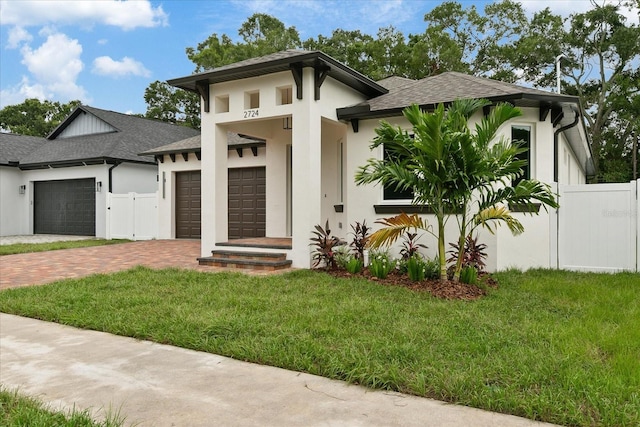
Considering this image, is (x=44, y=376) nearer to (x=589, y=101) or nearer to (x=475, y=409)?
(x=475, y=409)

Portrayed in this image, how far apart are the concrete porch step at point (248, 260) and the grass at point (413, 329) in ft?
4.56

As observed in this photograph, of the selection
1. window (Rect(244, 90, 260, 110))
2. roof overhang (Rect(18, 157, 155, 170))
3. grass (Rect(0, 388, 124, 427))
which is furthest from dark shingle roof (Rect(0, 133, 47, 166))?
grass (Rect(0, 388, 124, 427))

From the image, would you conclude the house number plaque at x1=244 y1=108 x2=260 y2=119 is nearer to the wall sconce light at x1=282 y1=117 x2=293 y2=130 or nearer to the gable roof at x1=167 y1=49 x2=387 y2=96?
the gable roof at x1=167 y1=49 x2=387 y2=96

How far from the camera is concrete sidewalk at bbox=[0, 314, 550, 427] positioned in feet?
8.54

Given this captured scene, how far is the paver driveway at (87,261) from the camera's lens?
7.93 m

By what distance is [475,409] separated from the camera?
8.87ft

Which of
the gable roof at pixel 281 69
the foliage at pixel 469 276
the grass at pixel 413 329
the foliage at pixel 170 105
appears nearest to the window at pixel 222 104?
the gable roof at pixel 281 69

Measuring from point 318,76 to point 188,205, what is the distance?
844cm

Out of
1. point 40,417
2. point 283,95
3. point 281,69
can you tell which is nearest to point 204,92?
point 283,95

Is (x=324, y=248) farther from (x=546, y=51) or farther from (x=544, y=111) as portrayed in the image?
(x=546, y=51)

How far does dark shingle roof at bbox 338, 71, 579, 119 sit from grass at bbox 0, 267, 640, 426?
10.3 ft

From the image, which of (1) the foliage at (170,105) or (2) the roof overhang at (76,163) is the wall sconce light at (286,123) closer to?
(2) the roof overhang at (76,163)

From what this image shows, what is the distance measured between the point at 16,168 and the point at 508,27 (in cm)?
2749

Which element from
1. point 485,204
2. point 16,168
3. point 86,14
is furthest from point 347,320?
point 16,168
